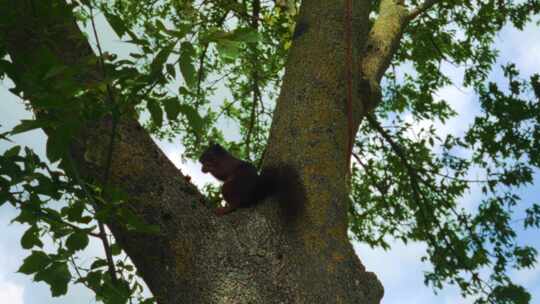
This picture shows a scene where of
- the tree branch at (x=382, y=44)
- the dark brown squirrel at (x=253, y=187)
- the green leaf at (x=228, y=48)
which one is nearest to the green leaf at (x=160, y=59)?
the green leaf at (x=228, y=48)

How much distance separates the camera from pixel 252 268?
2523mm

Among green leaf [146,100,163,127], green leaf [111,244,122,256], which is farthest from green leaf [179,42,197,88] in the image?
green leaf [111,244,122,256]

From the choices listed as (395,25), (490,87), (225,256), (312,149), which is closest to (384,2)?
(395,25)

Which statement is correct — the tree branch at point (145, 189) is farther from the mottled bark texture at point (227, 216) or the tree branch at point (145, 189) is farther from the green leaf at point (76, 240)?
the green leaf at point (76, 240)

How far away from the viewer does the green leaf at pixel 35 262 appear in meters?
2.06

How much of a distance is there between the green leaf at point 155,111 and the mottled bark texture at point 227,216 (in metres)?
0.40

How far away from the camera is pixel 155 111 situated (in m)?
1.97

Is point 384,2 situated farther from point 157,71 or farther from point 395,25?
point 157,71

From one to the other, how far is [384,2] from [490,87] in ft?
5.21

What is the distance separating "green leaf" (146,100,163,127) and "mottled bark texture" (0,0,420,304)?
0.40 m

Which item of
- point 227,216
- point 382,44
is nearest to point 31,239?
point 227,216

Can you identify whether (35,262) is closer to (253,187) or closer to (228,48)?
(228,48)

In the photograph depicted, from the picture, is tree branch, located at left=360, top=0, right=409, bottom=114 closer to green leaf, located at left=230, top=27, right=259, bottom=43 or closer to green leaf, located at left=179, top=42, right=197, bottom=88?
green leaf, located at left=230, top=27, right=259, bottom=43

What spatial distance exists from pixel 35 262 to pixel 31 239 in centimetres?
20
